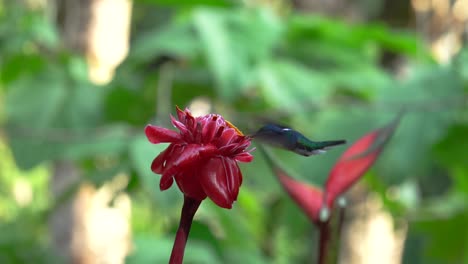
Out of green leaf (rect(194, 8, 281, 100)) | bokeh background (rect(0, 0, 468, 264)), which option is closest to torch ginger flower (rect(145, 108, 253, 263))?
bokeh background (rect(0, 0, 468, 264))

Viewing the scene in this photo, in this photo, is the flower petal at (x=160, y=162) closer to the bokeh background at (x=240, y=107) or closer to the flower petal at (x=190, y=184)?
the flower petal at (x=190, y=184)

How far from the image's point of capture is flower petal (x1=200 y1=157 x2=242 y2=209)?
0.49 feet

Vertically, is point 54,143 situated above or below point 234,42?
below

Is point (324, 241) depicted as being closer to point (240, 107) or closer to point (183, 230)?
point (183, 230)

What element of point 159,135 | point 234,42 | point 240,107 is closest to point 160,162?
point 159,135

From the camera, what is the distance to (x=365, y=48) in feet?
2.62

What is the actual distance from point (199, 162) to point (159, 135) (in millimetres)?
14

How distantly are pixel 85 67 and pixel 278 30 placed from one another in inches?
10.5

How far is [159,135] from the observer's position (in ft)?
0.54

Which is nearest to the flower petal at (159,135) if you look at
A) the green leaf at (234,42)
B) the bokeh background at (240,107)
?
the bokeh background at (240,107)

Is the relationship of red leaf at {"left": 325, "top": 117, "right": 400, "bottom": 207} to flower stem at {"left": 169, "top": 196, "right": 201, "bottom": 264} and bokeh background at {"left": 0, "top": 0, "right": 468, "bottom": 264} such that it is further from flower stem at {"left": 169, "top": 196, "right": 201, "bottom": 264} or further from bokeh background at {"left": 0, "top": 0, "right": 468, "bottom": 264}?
bokeh background at {"left": 0, "top": 0, "right": 468, "bottom": 264}

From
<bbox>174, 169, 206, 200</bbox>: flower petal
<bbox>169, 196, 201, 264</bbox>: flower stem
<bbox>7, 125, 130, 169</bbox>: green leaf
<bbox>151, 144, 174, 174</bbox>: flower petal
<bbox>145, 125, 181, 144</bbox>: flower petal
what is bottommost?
<bbox>169, 196, 201, 264</bbox>: flower stem

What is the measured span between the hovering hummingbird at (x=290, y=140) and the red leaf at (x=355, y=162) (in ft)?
0.21

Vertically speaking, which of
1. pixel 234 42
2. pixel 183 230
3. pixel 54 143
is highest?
pixel 234 42
